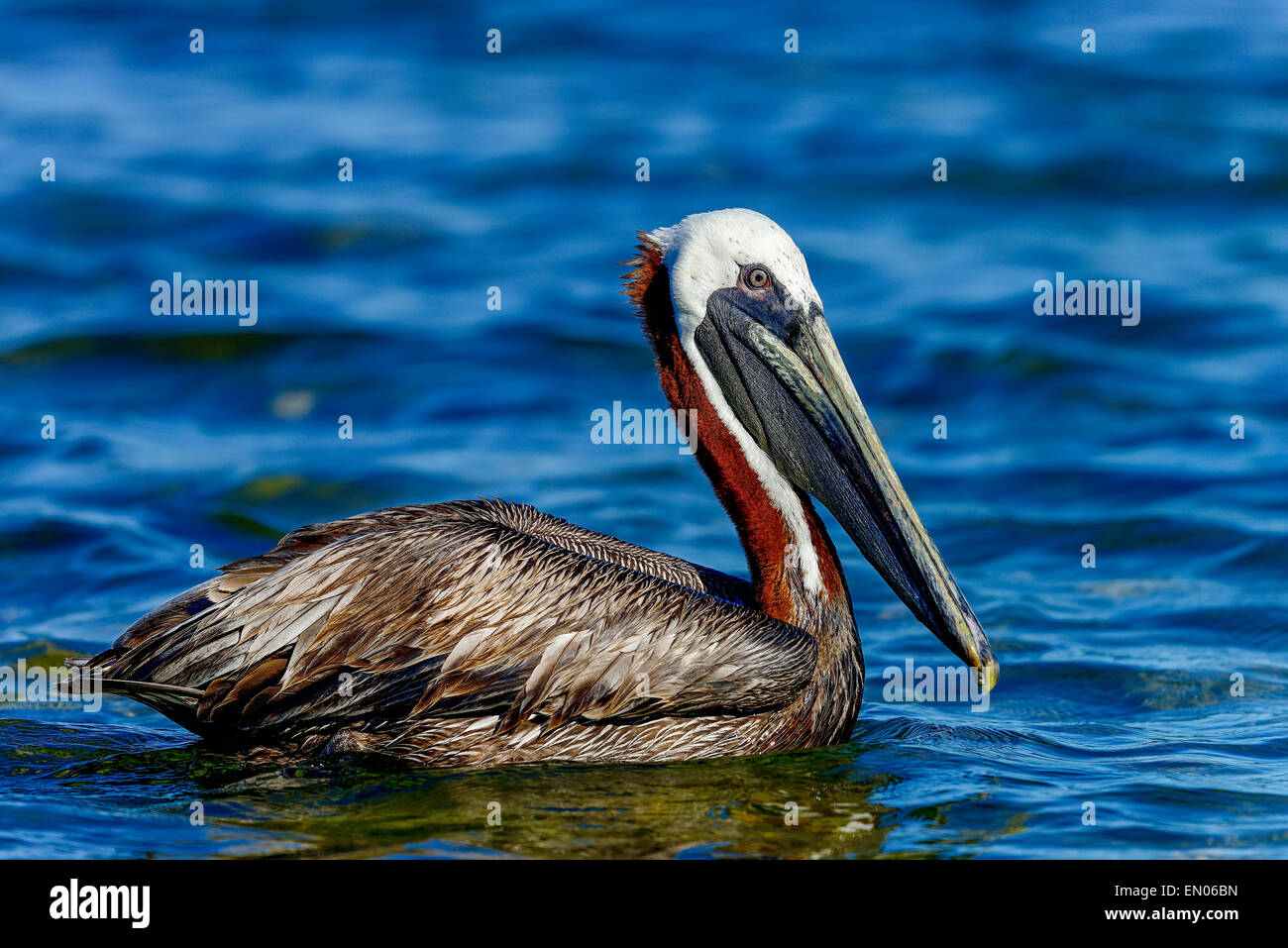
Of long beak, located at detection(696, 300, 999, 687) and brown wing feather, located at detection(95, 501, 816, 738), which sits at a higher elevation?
long beak, located at detection(696, 300, 999, 687)

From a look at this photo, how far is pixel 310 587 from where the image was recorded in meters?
5.91

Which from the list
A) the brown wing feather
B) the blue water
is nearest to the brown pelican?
the brown wing feather

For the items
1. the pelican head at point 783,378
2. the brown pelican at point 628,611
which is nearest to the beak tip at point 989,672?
the brown pelican at point 628,611

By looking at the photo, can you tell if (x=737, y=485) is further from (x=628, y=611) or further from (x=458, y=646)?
(x=458, y=646)

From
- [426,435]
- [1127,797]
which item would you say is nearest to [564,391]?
[426,435]

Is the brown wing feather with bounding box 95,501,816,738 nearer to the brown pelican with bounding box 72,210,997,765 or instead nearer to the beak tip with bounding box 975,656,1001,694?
the brown pelican with bounding box 72,210,997,765

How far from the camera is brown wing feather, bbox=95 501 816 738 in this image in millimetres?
5812

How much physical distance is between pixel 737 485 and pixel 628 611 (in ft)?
2.56

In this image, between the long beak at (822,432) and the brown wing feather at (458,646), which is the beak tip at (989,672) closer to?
the long beak at (822,432)

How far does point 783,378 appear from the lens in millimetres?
6363

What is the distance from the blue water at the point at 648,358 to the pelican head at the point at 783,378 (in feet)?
3.08

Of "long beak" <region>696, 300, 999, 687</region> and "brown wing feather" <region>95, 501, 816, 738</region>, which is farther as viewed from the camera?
"long beak" <region>696, 300, 999, 687</region>

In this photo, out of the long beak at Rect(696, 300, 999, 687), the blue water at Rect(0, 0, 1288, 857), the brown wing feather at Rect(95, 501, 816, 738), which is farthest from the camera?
the long beak at Rect(696, 300, 999, 687)

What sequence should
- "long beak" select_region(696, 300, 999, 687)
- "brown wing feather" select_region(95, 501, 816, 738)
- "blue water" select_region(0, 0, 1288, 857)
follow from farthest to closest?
"long beak" select_region(696, 300, 999, 687) → "blue water" select_region(0, 0, 1288, 857) → "brown wing feather" select_region(95, 501, 816, 738)
